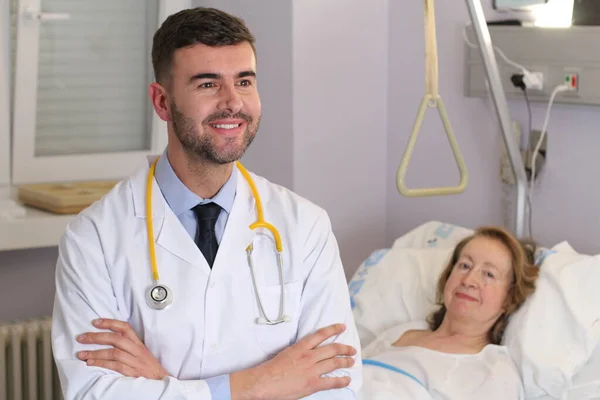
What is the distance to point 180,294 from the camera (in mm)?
1847

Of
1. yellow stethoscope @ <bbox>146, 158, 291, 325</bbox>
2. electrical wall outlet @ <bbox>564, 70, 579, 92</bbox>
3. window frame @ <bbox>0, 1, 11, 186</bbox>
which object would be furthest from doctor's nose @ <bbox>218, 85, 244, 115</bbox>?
window frame @ <bbox>0, 1, 11, 186</bbox>

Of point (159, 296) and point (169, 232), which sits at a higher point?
point (169, 232)

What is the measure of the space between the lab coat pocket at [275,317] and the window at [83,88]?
1.71 m

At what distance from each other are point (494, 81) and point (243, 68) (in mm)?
918

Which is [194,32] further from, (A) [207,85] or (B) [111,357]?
(B) [111,357]

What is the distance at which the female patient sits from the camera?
2426 mm

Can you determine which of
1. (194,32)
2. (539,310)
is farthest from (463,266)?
(194,32)

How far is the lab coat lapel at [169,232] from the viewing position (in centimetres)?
187

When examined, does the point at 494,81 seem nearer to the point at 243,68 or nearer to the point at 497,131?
the point at 497,131

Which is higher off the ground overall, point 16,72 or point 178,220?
point 16,72

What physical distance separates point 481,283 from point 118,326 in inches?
44.0

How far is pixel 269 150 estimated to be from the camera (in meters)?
3.29

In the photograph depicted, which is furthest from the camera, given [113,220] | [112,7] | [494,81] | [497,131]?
[112,7]

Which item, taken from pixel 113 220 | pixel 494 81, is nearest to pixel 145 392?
pixel 113 220
